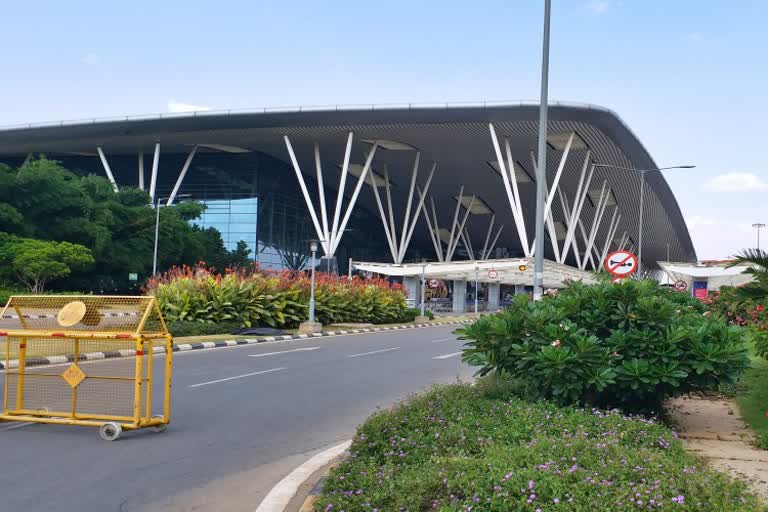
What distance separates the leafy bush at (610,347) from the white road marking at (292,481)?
6.14 feet

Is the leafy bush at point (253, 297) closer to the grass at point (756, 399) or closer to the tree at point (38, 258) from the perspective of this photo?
the tree at point (38, 258)

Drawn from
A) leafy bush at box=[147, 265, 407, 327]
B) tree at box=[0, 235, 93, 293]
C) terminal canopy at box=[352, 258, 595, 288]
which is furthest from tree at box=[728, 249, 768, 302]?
terminal canopy at box=[352, 258, 595, 288]

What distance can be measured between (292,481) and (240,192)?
Answer: 58136mm

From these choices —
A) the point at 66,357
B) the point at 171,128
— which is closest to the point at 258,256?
the point at 171,128

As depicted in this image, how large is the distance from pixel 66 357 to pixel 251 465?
10359mm

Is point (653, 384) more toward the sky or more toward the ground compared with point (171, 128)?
more toward the ground

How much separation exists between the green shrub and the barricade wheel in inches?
616

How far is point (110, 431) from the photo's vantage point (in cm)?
854

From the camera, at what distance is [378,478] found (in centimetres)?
571

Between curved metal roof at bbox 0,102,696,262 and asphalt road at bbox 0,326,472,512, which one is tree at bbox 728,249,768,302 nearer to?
asphalt road at bbox 0,326,472,512


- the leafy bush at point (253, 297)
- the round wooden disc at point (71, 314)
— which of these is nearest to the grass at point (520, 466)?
the round wooden disc at point (71, 314)

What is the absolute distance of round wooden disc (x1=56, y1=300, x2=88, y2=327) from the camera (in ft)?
29.1

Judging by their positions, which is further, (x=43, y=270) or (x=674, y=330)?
(x=43, y=270)

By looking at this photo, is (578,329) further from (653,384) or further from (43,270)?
(43,270)
